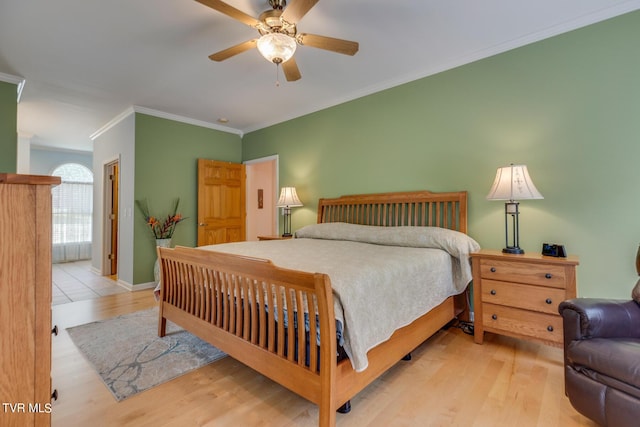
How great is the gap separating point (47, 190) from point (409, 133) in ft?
10.5

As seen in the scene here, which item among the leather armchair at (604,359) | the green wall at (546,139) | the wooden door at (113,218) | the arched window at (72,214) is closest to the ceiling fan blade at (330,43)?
the green wall at (546,139)

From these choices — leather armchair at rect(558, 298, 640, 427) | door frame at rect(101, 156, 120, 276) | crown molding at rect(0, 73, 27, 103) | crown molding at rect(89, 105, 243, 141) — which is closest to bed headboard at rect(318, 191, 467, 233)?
leather armchair at rect(558, 298, 640, 427)

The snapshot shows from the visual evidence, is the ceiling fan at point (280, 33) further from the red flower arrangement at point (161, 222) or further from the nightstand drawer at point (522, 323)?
the red flower arrangement at point (161, 222)

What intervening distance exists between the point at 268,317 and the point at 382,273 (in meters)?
0.69

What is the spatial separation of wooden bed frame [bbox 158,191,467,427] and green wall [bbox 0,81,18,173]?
246cm

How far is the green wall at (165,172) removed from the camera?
4.25 m

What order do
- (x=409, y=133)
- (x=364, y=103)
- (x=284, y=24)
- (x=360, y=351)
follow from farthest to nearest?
→ 1. (x=364, y=103)
2. (x=409, y=133)
3. (x=284, y=24)
4. (x=360, y=351)

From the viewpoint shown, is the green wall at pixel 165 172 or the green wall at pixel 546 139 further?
the green wall at pixel 165 172

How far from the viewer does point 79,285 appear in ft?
14.9

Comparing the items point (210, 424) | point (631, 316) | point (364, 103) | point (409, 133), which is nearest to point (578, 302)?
point (631, 316)

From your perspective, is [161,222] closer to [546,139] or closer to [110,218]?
[110,218]

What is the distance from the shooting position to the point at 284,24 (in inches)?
79.9

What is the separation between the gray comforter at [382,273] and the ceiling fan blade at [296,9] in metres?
1.57

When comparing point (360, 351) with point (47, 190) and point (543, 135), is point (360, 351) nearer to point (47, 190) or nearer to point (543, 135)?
point (47, 190)
